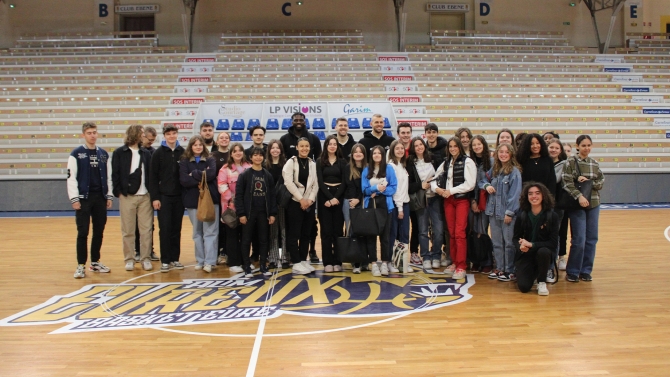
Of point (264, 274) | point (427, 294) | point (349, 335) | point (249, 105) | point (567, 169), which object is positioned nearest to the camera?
point (349, 335)

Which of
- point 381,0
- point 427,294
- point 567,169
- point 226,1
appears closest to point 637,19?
point 381,0

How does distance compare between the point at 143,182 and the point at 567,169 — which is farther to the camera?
the point at 143,182

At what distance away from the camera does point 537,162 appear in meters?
4.85

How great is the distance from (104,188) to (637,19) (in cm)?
2022

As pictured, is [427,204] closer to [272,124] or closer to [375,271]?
[375,271]

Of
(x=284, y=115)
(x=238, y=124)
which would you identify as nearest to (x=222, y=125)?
(x=238, y=124)

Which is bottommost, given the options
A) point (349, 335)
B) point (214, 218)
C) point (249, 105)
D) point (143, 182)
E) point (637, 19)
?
point (349, 335)

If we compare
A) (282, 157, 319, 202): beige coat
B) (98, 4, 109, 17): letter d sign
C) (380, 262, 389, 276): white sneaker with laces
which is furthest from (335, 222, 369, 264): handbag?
(98, 4, 109, 17): letter d sign

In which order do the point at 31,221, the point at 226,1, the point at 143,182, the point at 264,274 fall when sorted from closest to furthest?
1. the point at 264,274
2. the point at 143,182
3. the point at 31,221
4. the point at 226,1

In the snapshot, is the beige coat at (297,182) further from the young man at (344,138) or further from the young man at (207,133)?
the young man at (207,133)

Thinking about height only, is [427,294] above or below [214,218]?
below

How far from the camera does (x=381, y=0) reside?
18.7m

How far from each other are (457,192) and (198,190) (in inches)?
105

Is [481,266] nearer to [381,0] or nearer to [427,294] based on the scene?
[427,294]
